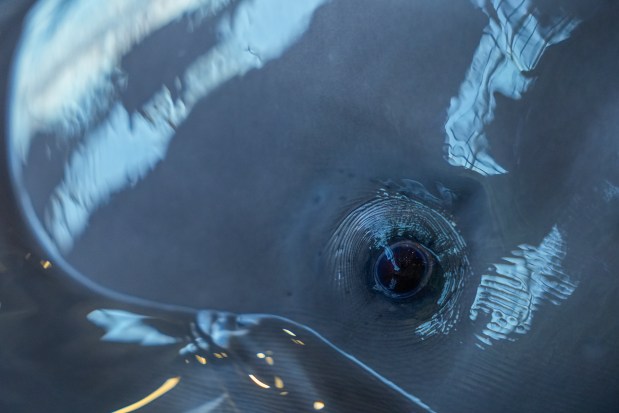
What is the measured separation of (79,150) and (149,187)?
0.09m

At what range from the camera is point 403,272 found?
808 mm

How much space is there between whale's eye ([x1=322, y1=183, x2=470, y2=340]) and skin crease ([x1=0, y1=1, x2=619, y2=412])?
0.04ft

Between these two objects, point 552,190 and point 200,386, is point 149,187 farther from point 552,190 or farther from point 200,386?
point 552,190

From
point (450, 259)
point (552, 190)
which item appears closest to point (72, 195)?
point (450, 259)

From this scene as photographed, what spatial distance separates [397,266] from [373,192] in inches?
3.6

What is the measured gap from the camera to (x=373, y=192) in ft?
2.68

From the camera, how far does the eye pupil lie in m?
0.81

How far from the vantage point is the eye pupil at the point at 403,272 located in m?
0.81

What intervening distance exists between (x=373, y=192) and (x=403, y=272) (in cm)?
10

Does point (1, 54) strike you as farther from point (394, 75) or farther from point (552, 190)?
point (552, 190)

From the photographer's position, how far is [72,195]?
2.62 feet

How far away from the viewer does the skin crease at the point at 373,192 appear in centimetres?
76

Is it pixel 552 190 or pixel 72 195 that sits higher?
pixel 552 190

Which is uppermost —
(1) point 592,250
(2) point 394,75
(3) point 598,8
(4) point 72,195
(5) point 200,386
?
(3) point 598,8
